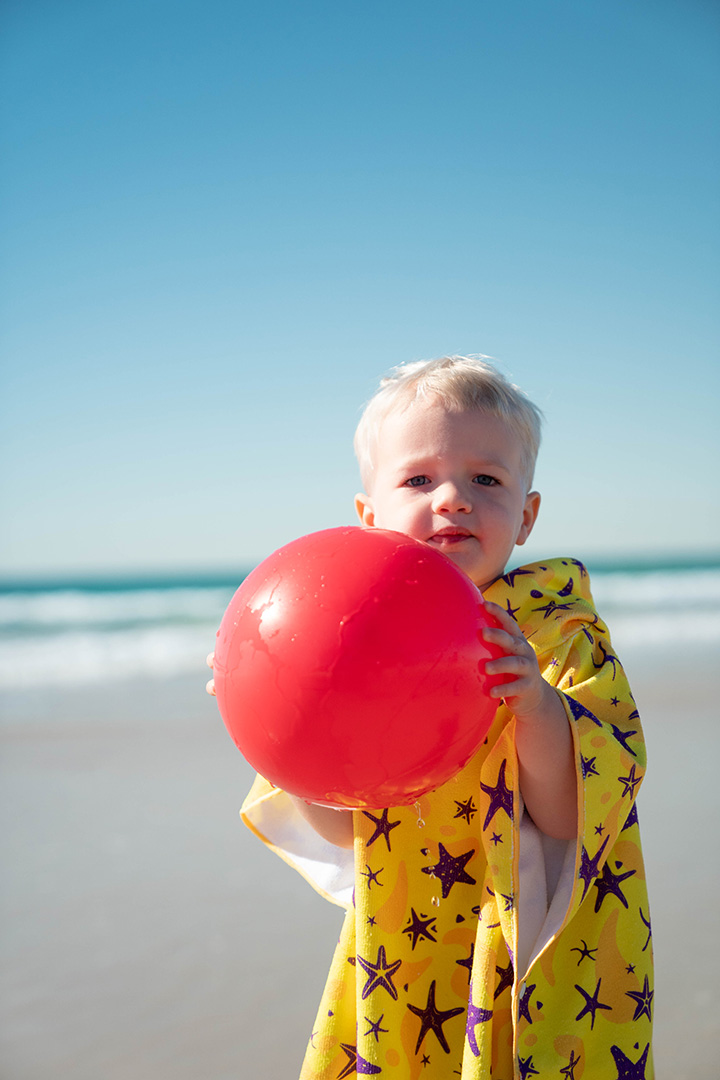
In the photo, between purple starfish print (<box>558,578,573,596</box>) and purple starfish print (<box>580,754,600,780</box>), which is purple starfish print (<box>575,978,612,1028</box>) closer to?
purple starfish print (<box>580,754,600,780</box>)

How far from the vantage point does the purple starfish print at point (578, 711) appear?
166 centimetres

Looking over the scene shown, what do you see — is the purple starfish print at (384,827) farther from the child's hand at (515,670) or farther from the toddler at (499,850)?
the child's hand at (515,670)

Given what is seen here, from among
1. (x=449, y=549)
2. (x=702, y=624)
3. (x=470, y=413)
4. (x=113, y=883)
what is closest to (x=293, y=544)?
(x=449, y=549)

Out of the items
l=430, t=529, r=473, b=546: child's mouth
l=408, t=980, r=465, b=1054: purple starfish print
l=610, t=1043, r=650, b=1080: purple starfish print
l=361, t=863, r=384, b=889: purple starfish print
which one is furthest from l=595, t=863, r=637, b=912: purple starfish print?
l=430, t=529, r=473, b=546: child's mouth

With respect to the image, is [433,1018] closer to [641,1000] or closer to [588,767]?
[641,1000]

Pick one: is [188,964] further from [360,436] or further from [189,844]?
[360,436]

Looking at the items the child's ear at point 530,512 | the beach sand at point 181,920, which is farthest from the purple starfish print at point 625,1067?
the beach sand at point 181,920

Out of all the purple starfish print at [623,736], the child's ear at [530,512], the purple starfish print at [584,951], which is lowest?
the purple starfish print at [584,951]

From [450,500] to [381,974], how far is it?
110cm

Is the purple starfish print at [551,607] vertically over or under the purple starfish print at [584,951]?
over

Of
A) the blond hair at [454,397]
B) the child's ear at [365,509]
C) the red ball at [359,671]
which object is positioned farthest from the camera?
the child's ear at [365,509]

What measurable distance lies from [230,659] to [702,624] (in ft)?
45.0

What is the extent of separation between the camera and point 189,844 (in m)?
4.52

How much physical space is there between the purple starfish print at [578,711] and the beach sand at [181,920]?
1991mm
